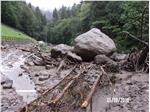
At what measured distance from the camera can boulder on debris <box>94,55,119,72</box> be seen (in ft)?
46.8

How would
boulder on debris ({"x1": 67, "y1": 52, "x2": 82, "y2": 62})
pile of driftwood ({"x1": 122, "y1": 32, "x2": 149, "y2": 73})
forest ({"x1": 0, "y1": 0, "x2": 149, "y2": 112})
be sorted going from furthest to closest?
boulder on debris ({"x1": 67, "y1": 52, "x2": 82, "y2": 62}), pile of driftwood ({"x1": 122, "y1": 32, "x2": 149, "y2": 73}), forest ({"x1": 0, "y1": 0, "x2": 149, "y2": 112})

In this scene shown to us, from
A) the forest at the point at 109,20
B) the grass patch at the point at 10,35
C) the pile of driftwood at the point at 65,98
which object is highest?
the pile of driftwood at the point at 65,98

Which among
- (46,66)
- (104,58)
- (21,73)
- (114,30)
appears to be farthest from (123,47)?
(21,73)

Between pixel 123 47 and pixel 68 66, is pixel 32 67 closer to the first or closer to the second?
pixel 68 66

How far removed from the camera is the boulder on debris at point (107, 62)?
46.8ft

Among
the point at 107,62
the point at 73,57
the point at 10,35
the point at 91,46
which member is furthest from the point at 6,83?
the point at 10,35

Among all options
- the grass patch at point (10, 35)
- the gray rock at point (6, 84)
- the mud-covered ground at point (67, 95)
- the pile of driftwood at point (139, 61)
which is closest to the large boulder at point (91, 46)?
the mud-covered ground at point (67, 95)

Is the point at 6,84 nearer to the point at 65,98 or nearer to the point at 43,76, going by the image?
the point at 43,76

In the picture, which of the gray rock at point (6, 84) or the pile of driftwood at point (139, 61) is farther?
the pile of driftwood at point (139, 61)

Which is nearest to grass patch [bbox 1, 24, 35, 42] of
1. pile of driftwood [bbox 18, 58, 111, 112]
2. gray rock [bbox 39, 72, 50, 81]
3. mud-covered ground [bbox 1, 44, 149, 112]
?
mud-covered ground [bbox 1, 44, 149, 112]

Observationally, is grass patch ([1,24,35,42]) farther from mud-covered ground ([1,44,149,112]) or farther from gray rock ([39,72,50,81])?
gray rock ([39,72,50,81])

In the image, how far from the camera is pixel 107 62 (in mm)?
15086

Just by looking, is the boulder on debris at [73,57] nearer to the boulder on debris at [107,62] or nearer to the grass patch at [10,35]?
the boulder on debris at [107,62]

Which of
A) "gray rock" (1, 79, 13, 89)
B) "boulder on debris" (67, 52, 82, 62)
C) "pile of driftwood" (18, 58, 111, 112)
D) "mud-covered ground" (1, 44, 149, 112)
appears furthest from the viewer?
"boulder on debris" (67, 52, 82, 62)
